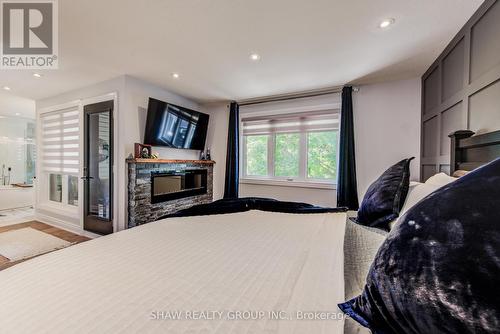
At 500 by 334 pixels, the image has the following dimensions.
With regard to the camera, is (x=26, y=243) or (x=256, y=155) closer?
(x=26, y=243)

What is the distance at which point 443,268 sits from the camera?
0.44 metres

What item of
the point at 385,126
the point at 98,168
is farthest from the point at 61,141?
the point at 385,126

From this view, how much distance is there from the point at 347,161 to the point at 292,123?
116 centimetres

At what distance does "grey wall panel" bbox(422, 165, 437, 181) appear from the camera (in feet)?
8.18

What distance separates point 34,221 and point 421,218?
5.72 meters

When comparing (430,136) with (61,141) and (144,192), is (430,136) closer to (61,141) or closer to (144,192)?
(144,192)

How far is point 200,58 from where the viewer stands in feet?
7.92

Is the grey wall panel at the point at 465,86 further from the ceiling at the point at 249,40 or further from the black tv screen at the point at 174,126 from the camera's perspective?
the black tv screen at the point at 174,126

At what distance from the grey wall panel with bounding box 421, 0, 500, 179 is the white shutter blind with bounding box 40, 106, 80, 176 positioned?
485 centimetres

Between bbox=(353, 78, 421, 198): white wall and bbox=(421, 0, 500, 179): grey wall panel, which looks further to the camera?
bbox=(353, 78, 421, 198): white wall

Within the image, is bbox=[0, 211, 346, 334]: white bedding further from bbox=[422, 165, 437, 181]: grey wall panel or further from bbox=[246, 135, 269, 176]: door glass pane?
bbox=[246, 135, 269, 176]: door glass pane

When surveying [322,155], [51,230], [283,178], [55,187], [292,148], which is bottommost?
[51,230]

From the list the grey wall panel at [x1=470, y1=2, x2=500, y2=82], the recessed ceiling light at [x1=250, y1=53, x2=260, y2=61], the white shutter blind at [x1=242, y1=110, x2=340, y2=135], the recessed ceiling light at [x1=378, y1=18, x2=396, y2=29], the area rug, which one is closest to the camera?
the grey wall panel at [x1=470, y1=2, x2=500, y2=82]

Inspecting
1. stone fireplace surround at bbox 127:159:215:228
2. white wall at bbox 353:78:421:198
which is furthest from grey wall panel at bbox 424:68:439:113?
stone fireplace surround at bbox 127:159:215:228
